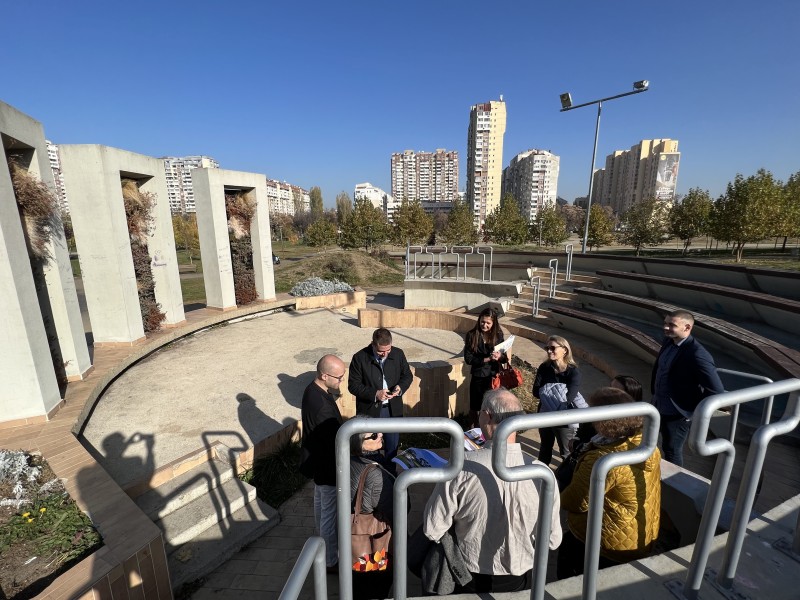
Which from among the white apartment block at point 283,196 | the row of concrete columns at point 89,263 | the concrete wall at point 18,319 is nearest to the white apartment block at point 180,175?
the white apartment block at point 283,196

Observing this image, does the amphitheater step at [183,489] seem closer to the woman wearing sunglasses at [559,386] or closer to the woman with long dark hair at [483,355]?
the woman with long dark hair at [483,355]

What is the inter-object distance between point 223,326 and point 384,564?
29.3ft

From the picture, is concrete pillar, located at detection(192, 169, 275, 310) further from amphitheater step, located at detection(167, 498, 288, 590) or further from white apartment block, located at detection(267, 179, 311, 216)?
white apartment block, located at detection(267, 179, 311, 216)

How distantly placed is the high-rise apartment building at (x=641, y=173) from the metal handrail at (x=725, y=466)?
3971 inches

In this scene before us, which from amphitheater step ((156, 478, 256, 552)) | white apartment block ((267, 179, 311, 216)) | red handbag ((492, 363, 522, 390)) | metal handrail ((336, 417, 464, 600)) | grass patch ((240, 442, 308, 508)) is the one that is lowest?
grass patch ((240, 442, 308, 508))

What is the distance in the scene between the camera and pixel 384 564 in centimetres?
236

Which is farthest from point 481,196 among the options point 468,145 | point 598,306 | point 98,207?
point 98,207

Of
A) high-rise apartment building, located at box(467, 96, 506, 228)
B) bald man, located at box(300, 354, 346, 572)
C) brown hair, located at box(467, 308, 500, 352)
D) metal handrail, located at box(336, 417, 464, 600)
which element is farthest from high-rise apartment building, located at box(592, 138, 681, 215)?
metal handrail, located at box(336, 417, 464, 600)

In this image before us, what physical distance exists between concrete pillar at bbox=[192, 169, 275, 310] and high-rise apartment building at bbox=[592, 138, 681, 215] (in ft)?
318

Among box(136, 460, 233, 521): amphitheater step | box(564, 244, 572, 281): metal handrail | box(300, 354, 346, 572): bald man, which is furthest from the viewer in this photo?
box(564, 244, 572, 281): metal handrail

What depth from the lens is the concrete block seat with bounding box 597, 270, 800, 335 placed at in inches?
292

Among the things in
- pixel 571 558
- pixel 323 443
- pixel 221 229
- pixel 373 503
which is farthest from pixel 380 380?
pixel 221 229

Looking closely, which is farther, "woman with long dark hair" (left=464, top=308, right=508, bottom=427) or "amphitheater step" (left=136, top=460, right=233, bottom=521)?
Answer: "woman with long dark hair" (left=464, top=308, right=508, bottom=427)

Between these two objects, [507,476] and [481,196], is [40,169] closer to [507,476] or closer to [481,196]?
[507,476]
